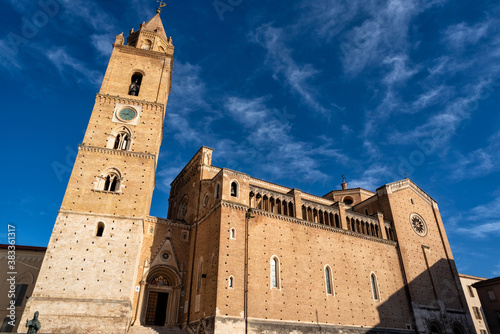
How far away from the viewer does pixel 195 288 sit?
22.8m

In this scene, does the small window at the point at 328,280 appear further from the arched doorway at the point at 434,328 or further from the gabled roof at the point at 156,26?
the gabled roof at the point at 156,26

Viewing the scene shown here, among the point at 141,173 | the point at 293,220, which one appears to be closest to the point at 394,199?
the point at 293,220

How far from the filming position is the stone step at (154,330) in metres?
20.1

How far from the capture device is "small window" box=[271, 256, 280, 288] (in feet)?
74.0

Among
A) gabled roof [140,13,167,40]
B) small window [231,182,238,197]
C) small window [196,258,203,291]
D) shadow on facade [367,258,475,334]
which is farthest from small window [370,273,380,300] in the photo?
gabled roof [140,13,167,40]

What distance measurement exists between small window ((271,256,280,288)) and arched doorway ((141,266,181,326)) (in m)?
6.52

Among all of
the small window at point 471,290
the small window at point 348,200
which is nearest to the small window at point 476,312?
the small window at point 471,290

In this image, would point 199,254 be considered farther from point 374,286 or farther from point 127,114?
point 374,286

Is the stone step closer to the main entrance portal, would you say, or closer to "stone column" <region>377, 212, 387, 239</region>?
the main entrance portal

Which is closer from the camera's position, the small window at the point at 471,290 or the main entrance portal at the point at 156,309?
the main entrance portal at the point at 156,309

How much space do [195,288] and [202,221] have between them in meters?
4.61

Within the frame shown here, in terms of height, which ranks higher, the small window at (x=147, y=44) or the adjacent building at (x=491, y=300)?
the small window at (x=147, y=44)

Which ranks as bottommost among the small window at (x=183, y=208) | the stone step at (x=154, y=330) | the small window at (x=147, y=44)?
the stone step at (x=154, y=330)

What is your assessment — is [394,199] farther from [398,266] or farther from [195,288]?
[195,288]
